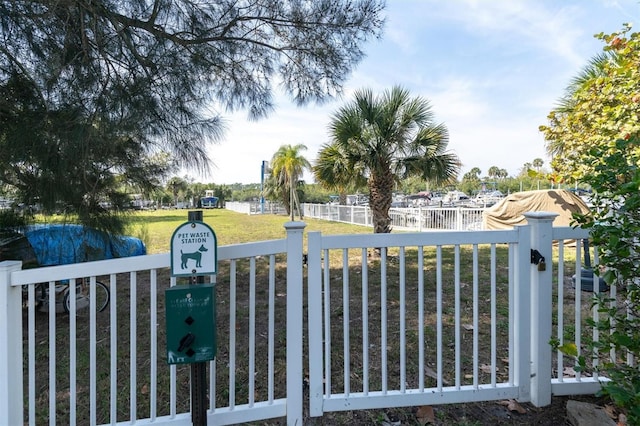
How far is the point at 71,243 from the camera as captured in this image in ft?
9.22

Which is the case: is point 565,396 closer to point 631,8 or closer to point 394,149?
point 631,8

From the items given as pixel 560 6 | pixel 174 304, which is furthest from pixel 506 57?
pixel 174 304

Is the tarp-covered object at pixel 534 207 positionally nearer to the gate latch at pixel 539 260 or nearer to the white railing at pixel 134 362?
the gate latch at pixel 539 260

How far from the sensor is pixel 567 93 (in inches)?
236

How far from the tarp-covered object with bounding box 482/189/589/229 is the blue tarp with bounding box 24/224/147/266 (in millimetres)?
Result: 7786

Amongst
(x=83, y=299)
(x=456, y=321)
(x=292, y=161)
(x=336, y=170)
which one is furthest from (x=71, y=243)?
(x=292, y=161)

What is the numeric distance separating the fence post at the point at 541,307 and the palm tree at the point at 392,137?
4.56 m

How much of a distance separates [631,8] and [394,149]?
11.7 feet

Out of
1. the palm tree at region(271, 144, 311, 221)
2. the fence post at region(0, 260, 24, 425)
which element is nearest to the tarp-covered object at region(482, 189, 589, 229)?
the fence post at region(0, 260, 24, 425)

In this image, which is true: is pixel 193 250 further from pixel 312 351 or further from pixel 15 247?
pixel 15 247

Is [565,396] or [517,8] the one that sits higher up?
[517,8]

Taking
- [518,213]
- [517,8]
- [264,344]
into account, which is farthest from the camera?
[518,213]

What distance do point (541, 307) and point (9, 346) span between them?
2744 mm

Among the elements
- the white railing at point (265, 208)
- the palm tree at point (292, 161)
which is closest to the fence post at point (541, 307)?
the palm tree at point (292, 161)
